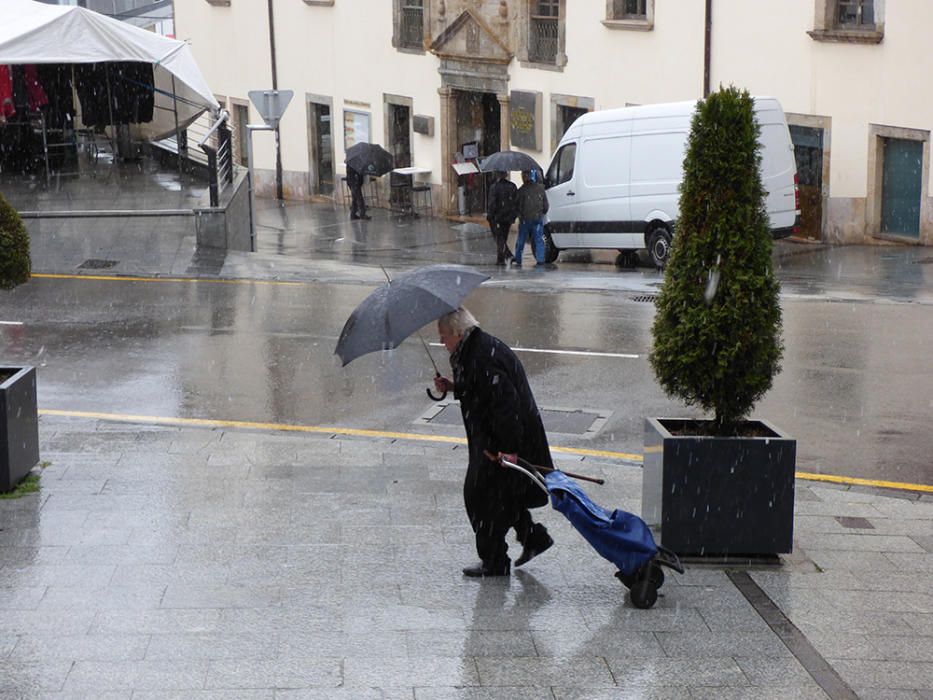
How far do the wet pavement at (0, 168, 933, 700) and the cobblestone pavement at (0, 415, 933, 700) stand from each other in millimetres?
16

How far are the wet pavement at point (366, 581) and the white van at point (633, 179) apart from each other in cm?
801

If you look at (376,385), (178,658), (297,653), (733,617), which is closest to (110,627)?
(178,658)

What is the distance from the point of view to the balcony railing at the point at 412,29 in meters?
31.6

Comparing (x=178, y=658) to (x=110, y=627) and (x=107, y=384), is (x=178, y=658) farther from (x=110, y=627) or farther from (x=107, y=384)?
(x=107, y=384)

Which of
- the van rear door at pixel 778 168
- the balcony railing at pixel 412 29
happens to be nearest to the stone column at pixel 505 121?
the balcony railing at pixel 412 29

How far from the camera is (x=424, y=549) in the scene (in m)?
7.51

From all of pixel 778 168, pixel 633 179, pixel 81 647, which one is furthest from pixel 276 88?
pixel 81 647

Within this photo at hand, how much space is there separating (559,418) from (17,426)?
4.46m

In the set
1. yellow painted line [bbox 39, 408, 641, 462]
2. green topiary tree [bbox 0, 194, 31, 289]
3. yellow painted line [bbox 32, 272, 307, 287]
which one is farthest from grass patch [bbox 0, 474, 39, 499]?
yellow painted line [bbox 32, 272, 307, 287]

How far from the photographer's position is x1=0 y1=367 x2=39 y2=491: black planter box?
828 cm

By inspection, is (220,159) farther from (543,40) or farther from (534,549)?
(534,549)

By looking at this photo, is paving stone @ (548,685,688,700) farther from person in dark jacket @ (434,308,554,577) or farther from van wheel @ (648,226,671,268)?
van wheel @ (648,226,671,268)

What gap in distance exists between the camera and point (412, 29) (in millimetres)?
31859

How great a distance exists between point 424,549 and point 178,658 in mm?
1905
